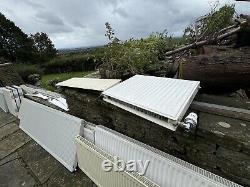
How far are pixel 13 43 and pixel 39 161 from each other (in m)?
A: 27.2

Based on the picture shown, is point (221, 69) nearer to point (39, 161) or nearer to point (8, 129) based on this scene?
point (39, 161)

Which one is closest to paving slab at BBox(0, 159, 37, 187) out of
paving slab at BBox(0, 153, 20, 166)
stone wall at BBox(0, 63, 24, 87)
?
paving slab at BBox(0, 153, 20, 166)

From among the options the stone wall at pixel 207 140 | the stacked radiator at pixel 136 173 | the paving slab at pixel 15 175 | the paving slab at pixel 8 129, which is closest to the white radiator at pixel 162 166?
the stacked radiator at pixel 136 173

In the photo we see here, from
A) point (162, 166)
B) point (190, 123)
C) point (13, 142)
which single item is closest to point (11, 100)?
point (13, 142)

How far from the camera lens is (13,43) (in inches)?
1027

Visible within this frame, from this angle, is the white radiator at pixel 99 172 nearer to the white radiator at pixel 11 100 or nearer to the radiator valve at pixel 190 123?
the radiator valve at pixel 190 123

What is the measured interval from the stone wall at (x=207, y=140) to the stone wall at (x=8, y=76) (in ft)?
14.1

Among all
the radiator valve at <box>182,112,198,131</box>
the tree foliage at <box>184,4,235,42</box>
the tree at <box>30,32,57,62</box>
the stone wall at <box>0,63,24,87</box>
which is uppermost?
the tree foliage at <box>184,4,235,42</box>

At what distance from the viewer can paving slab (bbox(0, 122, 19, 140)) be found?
4.43 m

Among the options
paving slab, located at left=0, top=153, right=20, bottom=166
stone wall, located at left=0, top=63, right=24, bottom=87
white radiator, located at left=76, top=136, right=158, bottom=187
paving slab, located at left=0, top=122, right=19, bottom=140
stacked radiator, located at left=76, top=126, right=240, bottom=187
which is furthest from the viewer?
stone wall, located at left=0, top=63, right=24, bottom=87

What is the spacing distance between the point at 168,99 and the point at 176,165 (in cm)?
60

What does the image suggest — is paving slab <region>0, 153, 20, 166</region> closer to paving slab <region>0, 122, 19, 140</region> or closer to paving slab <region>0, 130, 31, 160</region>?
paving slab <region>0, 130, 31, 160</region>

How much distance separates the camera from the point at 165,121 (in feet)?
5.90

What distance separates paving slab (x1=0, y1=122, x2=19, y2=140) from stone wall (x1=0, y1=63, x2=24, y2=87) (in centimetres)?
152
